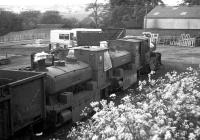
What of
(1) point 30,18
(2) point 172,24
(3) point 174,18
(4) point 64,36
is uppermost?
(1) point 30,18

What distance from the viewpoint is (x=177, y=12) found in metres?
61.8

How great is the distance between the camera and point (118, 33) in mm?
32281

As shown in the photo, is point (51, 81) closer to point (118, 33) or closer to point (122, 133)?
point (122, 133)

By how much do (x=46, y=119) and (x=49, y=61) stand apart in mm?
3177

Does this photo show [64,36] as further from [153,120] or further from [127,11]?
[127,11]

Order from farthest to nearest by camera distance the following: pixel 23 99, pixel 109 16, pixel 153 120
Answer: pixel 109 16 → pixel 23 99 → pixel 153 120

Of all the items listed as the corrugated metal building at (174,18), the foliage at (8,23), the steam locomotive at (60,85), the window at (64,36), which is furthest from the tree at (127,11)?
the steam locomotive at (60,85)

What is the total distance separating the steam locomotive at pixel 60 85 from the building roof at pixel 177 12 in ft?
136

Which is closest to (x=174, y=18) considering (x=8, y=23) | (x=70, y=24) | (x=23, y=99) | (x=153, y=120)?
(x=70, y=24)

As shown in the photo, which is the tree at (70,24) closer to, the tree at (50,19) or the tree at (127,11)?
the tree at (50,19)

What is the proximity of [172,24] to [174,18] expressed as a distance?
3.53 feet

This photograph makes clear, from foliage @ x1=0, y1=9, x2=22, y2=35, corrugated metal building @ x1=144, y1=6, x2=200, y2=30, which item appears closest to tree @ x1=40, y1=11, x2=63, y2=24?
foliage @ x1=0, y1=9, x2=22, y2=35

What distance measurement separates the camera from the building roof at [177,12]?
60.0m

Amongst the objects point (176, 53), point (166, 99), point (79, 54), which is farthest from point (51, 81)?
point (176, 53)
